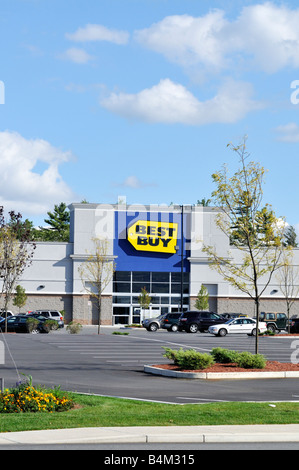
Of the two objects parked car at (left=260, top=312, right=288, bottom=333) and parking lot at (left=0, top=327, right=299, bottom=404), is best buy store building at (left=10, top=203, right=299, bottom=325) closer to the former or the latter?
parked car at (left=260, top=312, right=288, bottom=333)

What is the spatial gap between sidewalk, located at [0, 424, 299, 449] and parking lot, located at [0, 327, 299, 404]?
480cm

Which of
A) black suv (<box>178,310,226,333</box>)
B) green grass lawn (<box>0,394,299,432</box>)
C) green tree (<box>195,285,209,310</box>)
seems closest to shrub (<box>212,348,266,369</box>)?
green grass lawn (<box>0,394,299,432</box>)

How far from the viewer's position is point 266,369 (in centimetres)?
2339

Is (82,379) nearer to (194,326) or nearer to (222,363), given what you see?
(222,363)

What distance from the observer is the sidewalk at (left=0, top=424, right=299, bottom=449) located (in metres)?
11.1

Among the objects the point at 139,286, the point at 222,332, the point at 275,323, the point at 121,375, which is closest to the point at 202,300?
the point at 139,286

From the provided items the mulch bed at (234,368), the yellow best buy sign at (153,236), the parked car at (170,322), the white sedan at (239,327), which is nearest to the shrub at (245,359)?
the mulch bed at (234,368)

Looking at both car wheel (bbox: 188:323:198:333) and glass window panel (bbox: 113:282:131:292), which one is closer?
car wheel (bbox: 188:323:198:333)

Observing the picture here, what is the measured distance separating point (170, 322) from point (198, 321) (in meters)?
3.63

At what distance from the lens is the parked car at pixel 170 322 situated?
5619 cm

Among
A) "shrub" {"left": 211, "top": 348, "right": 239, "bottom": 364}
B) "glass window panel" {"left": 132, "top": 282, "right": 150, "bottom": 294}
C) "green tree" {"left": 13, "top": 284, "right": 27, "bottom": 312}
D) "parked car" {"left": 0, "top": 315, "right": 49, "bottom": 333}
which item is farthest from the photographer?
"glass window panel" {"left": 132, "top": 282, "right": 150, "bottom": 294}

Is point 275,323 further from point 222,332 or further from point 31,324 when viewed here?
point 31,324

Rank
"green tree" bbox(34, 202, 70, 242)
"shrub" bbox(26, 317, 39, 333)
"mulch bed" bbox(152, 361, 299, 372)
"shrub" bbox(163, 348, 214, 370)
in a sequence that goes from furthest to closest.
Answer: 1. "green tree" bbox(34, 202, 70, 242)
2. "shrub" bbox(26, 317, 39, 333)
3. "mulch bed" bbox(152, 361, 299, 372)
4. "shrub" bbox(163, 348, 214, 370)
